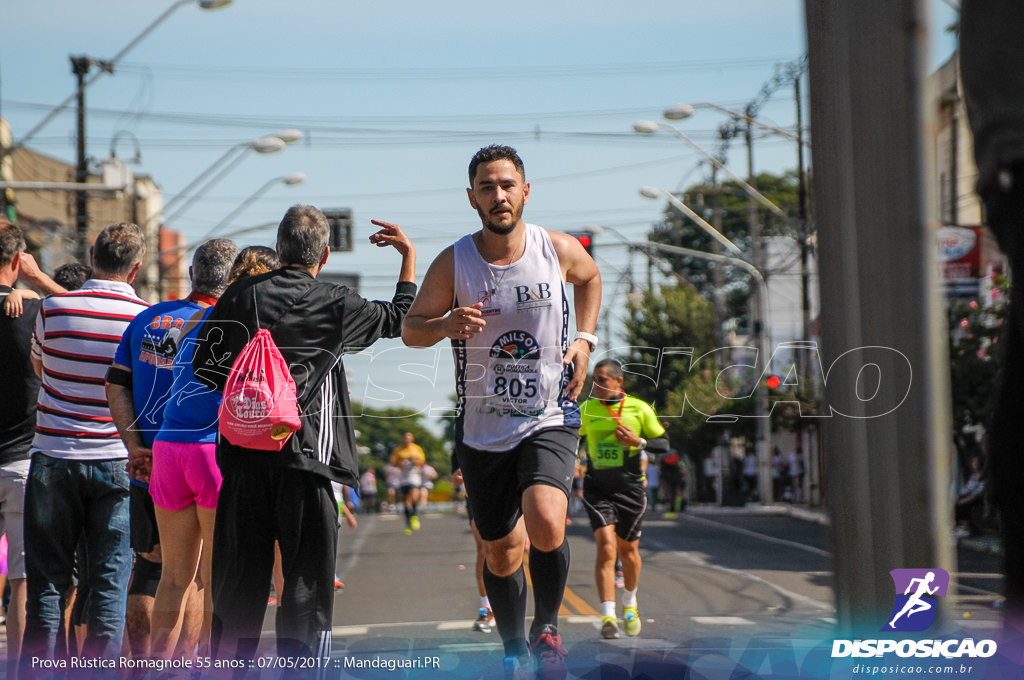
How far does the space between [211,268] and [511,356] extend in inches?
62.4

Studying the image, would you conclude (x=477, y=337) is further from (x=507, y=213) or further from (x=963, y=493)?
(x=963, y=493)

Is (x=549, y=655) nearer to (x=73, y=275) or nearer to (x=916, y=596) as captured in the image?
(x=916, y=596)

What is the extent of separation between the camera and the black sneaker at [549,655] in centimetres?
498

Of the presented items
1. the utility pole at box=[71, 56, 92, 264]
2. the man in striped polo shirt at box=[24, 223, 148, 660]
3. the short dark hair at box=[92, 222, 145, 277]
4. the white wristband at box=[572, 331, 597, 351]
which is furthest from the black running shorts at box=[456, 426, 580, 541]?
the utility pole at box=[71, 56, 92, 264]

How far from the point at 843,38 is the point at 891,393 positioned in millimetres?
552

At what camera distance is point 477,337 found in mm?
5203

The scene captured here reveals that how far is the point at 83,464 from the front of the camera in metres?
5.54

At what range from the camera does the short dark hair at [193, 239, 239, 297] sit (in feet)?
18.7

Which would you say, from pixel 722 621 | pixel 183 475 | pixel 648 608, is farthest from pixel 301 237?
pixel 648 608

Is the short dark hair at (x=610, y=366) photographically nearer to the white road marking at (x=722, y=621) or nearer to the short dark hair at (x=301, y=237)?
the white road marking at (x=722, y=621)

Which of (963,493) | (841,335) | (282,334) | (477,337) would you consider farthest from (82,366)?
(963,493)

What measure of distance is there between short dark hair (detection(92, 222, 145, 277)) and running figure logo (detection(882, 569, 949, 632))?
4.64 m

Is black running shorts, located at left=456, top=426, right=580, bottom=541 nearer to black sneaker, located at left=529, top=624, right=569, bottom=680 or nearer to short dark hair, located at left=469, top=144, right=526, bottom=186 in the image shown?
black sneaker, located at left=529, top=624, right=569, bottom=680

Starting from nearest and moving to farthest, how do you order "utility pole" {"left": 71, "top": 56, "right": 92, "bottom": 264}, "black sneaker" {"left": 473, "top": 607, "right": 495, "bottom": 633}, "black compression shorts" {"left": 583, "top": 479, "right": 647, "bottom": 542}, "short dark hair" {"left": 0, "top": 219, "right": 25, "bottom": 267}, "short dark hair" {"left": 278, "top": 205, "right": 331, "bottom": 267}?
1. "short dark hair" {"left": 278, "top": 205, "right": 331, "bottom": 267}
2. "short dark hair" {"left": 0, "top": 219, "right": 25, "bottom": 267}
3. "black sneaker" {"left": 473, "top": 607, "right": 495, "bottom": 633}
4. "black compression shorts" {"left": 583, "top": 479, "right": 647, "bottom": 542}
5. "utility pole" {"left": 71, "top": 56, "right": 92, "bottom": 264}
